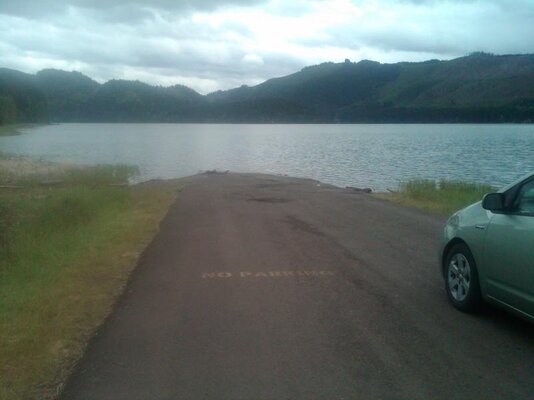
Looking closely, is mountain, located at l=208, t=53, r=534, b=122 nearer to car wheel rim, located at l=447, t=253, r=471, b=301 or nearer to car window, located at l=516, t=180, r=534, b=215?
car wheel rim, located at l=447, t=253, r=471, b=301

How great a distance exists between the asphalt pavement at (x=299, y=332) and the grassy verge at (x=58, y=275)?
259 millimetres

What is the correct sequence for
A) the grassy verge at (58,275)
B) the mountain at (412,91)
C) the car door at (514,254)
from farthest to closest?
the mountain at (412,91)
the car door at (514,254)
the grassy verge at (58,275)

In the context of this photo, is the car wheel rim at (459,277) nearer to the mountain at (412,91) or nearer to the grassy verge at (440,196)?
the grassy verge at (440,196)

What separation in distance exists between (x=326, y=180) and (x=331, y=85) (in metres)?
145

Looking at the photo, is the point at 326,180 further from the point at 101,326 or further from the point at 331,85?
the point at 331,85

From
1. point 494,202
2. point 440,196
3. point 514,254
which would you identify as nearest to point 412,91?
point 440,196

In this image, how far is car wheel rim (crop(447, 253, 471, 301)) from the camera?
639cm

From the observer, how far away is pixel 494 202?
594 centimetres

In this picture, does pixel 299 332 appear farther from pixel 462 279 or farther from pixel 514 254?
pixel 514 254

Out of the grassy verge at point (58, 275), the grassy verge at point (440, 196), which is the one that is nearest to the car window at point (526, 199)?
the grassy verge at point (58, 275)

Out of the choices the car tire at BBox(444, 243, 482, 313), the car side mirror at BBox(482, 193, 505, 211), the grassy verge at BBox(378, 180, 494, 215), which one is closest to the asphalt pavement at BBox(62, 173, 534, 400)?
the car tire at BBox(444, 243, 482, 313)

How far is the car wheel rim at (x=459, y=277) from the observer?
639cm

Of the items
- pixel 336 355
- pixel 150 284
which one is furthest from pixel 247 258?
pixel 336 355

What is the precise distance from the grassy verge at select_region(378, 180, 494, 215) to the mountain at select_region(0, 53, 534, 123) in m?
82.7
